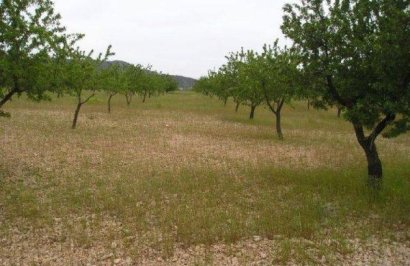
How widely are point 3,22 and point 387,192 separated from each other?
1334 centimetres

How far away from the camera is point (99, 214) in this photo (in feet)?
35.1

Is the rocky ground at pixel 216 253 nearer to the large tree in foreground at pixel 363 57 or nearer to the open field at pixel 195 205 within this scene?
the open field at pixel 195 205

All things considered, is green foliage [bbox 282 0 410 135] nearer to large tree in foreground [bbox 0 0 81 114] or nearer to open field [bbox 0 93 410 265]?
open field [bbox 0 93 410 265]

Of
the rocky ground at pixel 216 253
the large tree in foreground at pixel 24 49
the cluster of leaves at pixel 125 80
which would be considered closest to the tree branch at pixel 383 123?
the rocky ground at pixel 216 253

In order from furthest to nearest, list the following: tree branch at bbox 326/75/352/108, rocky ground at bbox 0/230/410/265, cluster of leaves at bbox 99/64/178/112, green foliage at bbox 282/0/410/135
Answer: cluster of leaves at bbox 99/64/178/112
tree branch at bbox 326/75/352/108
green foliage at bbox 282/0/410/135
rocky ground at bbox 0/230/410/265

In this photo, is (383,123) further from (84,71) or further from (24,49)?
(84,71)

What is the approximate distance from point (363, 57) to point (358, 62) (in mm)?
207

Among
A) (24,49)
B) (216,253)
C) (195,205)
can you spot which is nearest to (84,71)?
(24,49)

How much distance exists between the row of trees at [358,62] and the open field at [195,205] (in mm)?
2403

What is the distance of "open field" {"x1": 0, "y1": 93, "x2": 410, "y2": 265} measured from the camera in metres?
8.51

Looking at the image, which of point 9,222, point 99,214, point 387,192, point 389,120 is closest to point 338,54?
point 389,120

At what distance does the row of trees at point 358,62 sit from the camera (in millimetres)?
10672

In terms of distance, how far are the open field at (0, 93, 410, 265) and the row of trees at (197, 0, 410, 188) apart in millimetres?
2403

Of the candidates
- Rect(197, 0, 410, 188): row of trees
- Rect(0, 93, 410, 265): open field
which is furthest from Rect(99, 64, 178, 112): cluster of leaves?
Rect(197, 0, 410, 188): row of trees
